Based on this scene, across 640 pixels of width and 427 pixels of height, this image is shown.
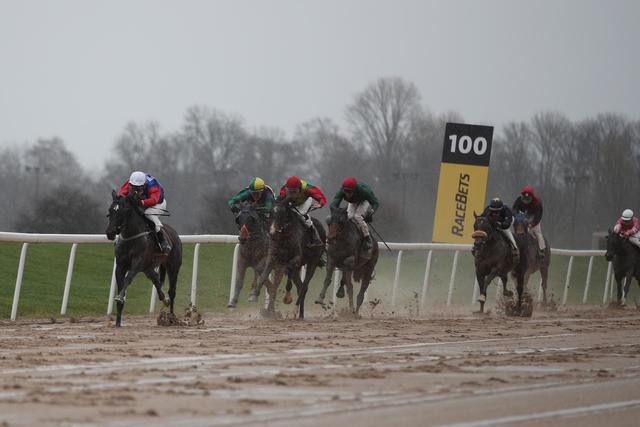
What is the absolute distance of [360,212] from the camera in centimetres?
1805

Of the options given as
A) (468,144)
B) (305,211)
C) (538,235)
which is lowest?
(305,211)

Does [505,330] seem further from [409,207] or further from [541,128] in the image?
[541,128]

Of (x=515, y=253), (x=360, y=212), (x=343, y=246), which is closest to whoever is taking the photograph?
(x=343, y=246)

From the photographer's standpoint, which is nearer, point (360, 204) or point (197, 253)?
point (197, 253)

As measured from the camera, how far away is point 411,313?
19.8 m

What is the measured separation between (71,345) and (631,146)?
193 ft

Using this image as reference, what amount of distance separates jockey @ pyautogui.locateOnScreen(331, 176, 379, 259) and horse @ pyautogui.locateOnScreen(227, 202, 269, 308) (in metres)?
1.31

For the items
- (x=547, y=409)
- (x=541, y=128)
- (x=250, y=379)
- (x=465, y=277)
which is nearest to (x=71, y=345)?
(x=250, y=379)

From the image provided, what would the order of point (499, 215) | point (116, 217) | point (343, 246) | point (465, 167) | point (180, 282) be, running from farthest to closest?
point (465, 167) → point (180, 282) → point (499, 215) → point (343, 246) → point (116, 217)

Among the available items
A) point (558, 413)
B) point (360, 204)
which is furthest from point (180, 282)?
point (558, 413)

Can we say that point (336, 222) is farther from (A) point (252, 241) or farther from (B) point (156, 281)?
(B) point (156, 281)

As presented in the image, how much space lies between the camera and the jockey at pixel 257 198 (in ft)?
56.0

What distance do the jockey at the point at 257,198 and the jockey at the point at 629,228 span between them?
940 cm

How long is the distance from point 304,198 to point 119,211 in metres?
3.35
